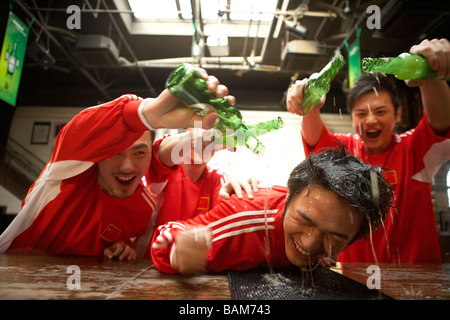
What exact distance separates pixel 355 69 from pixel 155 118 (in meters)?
2.02

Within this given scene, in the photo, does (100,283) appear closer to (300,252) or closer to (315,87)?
(300,252)

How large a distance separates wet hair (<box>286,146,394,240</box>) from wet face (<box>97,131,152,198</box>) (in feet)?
2.40

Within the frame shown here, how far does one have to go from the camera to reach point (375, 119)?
1.62 m

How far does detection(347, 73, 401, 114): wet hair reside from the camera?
64.2 inches

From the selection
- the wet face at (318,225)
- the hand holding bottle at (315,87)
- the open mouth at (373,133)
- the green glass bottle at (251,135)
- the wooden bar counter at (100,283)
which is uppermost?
the hand holding bottle at (315,87)

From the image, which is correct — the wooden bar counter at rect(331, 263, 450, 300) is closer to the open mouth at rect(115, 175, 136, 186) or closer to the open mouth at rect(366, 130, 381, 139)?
the open mouth at rect(366, 130, 381, 139)

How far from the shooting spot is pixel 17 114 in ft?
10.0

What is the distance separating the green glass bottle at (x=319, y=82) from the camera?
41.7 inches

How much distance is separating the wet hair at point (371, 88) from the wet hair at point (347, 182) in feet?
2.42

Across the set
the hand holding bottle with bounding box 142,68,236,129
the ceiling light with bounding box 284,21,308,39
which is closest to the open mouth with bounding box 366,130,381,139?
the hand holding bottle with bounding box 142,68,236,129

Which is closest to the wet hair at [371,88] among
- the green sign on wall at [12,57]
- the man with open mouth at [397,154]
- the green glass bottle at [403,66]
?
the man with open mouth at [397,154]

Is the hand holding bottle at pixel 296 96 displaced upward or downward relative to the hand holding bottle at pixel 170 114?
upward

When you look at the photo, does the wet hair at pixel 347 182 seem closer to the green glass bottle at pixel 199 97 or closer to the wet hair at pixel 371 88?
the green glass bottle at pixel 199 97

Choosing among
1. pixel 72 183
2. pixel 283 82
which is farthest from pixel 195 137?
pixel 283 82
